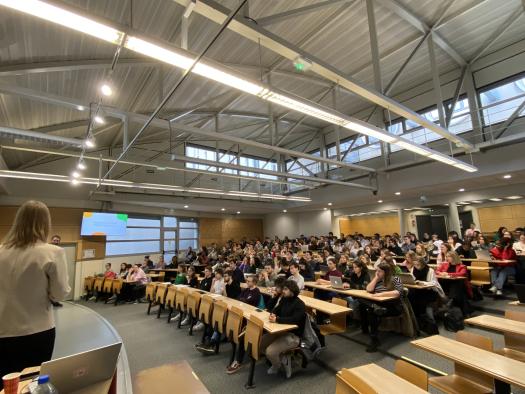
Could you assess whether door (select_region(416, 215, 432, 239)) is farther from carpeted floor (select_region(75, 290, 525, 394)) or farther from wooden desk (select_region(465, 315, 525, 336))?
wooden desk (select_region(465, 315, 525, 336))

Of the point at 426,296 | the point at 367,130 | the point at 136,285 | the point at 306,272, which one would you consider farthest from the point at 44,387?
the point at 136,285

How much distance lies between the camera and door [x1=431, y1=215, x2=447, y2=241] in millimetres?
11039

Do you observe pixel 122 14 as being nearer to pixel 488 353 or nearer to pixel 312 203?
pixel 488 353

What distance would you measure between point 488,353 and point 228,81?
3.60m

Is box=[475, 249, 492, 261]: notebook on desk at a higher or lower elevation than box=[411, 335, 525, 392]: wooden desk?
higher

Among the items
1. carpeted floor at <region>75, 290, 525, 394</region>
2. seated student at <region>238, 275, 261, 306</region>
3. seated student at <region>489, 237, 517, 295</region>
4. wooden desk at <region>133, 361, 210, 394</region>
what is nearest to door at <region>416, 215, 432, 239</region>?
seated student at <region>489, 237, 517, 295</region>

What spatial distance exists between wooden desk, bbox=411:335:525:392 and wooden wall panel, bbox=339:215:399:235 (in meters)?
11.4

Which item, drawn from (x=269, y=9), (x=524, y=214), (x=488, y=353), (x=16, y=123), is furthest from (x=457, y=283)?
(x=16, y=123)

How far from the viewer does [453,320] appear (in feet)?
14.3

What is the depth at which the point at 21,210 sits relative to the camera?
1.67 metres

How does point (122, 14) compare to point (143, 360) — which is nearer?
point (122, 14)

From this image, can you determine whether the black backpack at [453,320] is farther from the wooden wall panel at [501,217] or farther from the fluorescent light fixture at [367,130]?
the wooden wall panel at [501,217]

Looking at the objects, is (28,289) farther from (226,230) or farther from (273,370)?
(226,230)

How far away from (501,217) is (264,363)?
37.0ft
